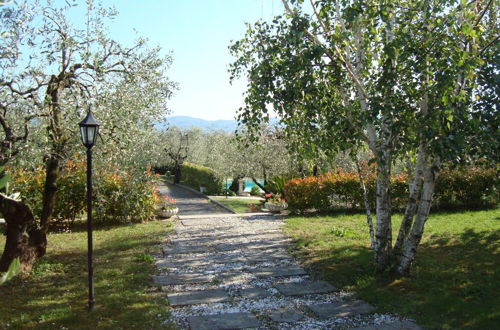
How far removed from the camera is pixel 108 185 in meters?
10.8

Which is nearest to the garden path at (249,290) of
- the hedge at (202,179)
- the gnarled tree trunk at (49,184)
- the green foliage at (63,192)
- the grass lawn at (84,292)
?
the grass lawn at (84,292)

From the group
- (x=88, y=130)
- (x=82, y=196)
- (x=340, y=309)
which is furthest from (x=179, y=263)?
(x=82, y=196)

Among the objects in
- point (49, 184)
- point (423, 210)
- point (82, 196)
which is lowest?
point (423, 210)

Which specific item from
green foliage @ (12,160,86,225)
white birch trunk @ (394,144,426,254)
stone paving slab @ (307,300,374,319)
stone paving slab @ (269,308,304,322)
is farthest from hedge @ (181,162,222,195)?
stone paving slab @ (269,308,304,322)

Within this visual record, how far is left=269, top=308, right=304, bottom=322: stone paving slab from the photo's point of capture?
15.1 ft

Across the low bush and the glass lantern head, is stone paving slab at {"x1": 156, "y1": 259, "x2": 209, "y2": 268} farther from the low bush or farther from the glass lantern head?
the low bush

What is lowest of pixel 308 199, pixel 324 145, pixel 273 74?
pixel 308 199

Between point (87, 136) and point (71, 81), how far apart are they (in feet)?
6.84

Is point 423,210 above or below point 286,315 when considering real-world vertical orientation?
above

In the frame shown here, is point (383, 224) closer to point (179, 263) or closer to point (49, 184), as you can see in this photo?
point (179, 263)

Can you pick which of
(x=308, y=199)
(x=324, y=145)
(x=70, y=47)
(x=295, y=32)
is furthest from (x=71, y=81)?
(x=308, y=199)

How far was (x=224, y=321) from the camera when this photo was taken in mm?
4531

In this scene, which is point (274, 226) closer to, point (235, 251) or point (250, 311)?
point (235, 251)

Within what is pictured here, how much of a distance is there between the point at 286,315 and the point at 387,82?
3207 mm
